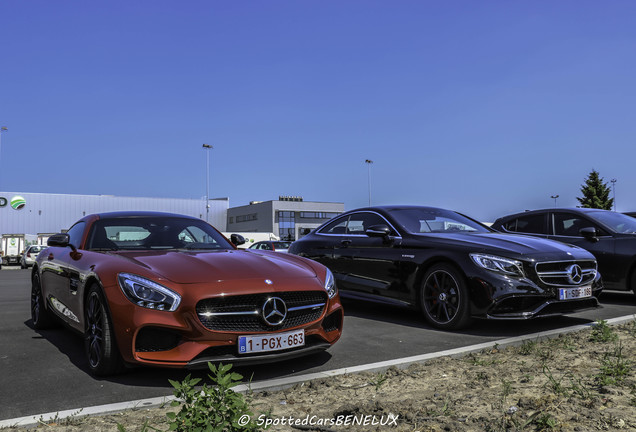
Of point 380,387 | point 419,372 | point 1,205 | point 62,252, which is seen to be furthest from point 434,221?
point 1,205

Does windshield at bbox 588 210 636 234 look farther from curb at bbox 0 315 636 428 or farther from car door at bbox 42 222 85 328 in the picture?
car door at bbox 42 222 85 328

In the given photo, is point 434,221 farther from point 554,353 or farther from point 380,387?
point 380,387

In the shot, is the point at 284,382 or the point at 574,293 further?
the point at 574,293

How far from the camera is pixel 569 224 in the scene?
8.84m

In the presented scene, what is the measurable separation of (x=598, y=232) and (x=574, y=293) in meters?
3.07

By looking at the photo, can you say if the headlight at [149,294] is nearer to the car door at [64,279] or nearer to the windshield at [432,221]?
the car door at [64,279]

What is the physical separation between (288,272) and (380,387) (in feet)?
4.10

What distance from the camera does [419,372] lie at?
13.4 ft

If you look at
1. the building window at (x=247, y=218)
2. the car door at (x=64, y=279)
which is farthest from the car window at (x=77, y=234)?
the building window at (x=247, y=218)

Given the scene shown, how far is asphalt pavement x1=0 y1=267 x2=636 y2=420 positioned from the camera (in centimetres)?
372

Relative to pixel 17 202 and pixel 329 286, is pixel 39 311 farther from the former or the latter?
pixel 17 202

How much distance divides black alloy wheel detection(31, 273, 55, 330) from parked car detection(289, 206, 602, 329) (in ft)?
11.8

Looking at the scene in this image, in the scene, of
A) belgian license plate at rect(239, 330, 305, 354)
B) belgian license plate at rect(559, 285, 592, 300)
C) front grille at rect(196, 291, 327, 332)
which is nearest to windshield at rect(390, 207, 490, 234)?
belgian license plate at rect(559, 285, 592, 300)

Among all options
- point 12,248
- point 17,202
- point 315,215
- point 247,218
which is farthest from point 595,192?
point 17,202
